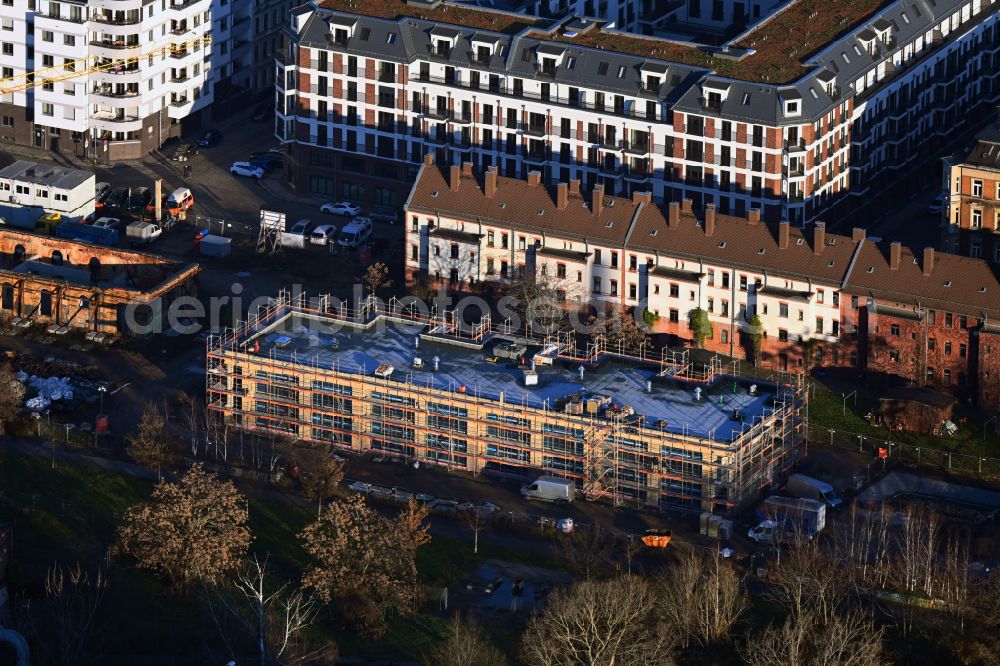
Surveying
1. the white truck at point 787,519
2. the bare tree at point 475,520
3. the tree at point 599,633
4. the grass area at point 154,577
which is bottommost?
the grass area at point 154,577

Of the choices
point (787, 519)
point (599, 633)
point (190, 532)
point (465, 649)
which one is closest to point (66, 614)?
point (190, 532)

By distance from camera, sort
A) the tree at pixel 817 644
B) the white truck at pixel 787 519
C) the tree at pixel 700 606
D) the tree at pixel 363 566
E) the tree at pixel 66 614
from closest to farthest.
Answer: the tree at pixel 817 644 → the tree at pixel 66 614 → the tree at pixel 700 606 → the tree at pixel 363 566 → the white truck at pixel 787 519

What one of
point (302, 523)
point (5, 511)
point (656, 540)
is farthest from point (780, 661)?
point (5, 511)

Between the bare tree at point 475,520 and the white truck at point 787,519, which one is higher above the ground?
the white truck at point 787,519

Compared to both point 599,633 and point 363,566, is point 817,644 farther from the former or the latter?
point 363,566

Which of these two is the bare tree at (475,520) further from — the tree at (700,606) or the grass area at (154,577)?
the tree at (700,606)

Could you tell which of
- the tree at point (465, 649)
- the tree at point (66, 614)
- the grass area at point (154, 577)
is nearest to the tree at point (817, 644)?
the tree at point (465, 649)

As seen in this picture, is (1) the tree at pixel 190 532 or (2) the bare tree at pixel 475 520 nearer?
(1) the tree at pixel 190 532

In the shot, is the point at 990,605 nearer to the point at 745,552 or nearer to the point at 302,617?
the point at 745,552
